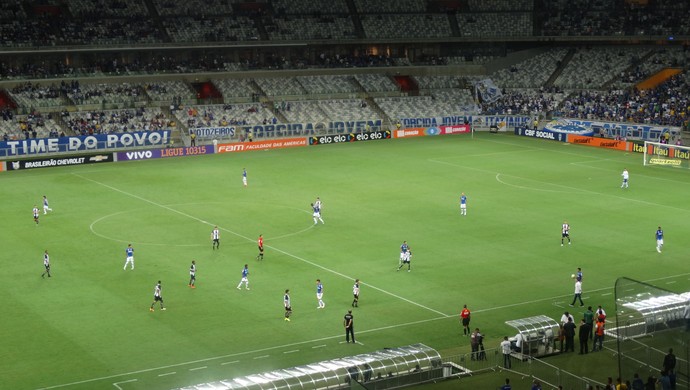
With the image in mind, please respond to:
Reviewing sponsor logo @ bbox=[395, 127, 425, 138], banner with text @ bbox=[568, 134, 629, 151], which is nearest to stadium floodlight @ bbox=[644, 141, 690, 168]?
banner with text @ bbox=[568, 134, 629, 151]

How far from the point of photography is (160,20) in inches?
3829

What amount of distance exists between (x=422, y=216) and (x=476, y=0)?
6264 centimetres

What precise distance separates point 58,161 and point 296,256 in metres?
36.9

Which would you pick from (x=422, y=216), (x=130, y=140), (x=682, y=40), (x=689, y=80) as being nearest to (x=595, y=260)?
(x=422, y=216)

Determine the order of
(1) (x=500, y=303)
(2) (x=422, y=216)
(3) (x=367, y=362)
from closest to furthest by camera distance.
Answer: (3) (x=367, y=362), (1) (x=500, y=303), (2) (x=422, y=216)

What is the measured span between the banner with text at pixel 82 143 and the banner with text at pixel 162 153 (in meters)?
2.77

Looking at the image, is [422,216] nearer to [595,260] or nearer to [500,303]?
[595,260]

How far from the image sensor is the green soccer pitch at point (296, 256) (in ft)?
115

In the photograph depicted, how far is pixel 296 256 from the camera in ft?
157

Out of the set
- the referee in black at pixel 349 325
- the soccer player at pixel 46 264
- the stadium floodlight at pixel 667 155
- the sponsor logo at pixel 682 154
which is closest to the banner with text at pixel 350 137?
the stadium floodlight at pixel 667 155

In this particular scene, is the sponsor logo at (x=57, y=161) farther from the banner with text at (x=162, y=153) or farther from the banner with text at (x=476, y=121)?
the banner with text at (x=476, y=121)

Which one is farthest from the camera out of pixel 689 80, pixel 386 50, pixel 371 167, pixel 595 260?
pixel 386 50

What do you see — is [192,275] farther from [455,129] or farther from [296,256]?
[455,129]

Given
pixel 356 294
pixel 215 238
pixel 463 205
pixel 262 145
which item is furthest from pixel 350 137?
pixel 356 294
